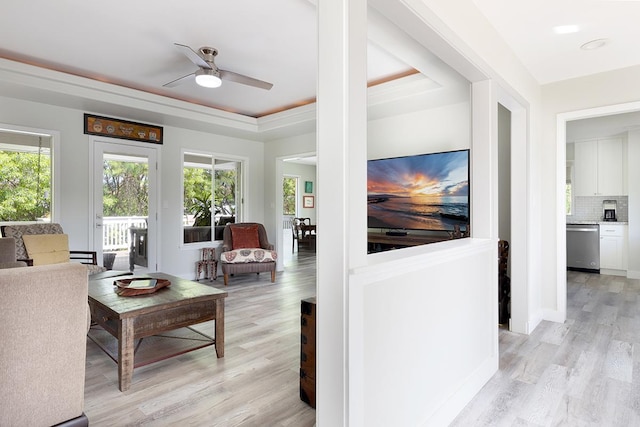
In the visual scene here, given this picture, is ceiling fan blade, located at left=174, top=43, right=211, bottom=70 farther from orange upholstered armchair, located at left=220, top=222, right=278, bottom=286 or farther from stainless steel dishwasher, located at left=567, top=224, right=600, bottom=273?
stainless steel dishwasher, located at left=567, top=224, right=600, bottom=273

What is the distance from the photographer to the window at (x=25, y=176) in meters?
4.09

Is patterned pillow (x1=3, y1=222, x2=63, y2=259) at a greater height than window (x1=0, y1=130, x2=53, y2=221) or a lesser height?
lesser

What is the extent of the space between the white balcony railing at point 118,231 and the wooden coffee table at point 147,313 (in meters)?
2.15

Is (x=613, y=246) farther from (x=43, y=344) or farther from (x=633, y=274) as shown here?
(x=43, y=344)

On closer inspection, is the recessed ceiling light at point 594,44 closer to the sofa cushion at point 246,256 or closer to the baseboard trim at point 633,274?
the sofa cushion at point 246,256

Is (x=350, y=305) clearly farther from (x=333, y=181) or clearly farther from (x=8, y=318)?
(x=8, y=318)

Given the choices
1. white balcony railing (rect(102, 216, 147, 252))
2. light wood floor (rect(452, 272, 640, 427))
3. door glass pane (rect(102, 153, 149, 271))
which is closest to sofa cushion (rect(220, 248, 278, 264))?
door glass pane (rect(102, 153, 149, 271))

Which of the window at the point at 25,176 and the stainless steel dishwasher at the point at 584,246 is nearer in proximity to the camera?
the window at the point at 25,176

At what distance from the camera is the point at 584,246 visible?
6156mm

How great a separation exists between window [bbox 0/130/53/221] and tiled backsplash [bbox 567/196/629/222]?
336 inches

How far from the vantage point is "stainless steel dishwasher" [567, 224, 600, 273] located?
6074 mm

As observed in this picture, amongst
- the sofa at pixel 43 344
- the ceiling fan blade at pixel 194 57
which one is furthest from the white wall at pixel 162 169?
the sofa at pixel 43 344

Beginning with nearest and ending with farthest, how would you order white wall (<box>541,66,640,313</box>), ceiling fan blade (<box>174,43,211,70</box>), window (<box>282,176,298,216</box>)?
ceiling fan blade (<box>174,43,211,70</box>) → white wall (<box>541,66,640,313</box>) → window (<box>282,176,298,216</box>)

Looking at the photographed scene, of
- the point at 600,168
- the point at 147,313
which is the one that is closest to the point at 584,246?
the point at 600,168
